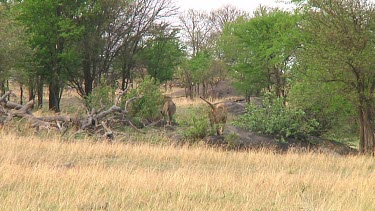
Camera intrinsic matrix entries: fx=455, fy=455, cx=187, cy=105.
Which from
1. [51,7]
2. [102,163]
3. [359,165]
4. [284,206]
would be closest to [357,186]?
[284,206]

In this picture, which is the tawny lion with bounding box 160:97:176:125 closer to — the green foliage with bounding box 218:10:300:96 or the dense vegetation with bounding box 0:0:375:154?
the dense vegetation with bounding box 0:0:375:154

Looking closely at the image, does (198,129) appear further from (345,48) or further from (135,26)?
(135,26)

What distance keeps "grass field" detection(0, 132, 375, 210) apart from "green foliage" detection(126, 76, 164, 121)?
11.4 metres

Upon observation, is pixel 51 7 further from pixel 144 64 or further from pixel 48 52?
pixel 144 64

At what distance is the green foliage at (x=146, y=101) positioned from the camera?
22.5 meters

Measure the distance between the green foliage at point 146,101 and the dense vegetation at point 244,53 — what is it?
77mm

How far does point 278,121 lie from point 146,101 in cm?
796

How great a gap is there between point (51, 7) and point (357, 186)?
72.2ft

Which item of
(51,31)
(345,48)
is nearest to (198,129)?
(345,48)

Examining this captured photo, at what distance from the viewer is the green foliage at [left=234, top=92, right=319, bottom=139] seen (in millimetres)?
16750

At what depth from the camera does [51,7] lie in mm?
25781

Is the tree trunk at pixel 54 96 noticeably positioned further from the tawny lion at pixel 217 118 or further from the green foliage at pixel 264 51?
the tawny lion at pixel 217 118

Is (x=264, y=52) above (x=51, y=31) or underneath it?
underneath

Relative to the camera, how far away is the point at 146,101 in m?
22.6
